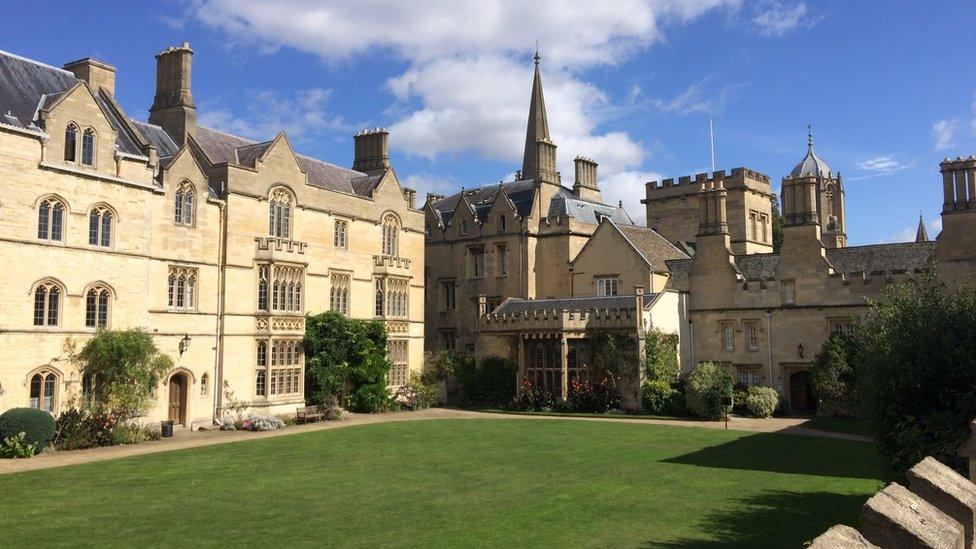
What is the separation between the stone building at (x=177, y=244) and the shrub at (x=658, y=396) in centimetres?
1260

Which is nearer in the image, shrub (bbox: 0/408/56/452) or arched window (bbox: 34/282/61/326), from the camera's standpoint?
shrub (bbox: 0/408/56/452)

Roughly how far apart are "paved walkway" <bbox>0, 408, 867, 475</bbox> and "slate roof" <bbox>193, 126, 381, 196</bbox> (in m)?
11.2

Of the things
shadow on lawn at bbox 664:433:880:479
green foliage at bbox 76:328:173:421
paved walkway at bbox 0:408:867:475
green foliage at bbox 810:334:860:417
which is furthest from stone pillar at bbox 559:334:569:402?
green foliage at bbox 76:328:173:421

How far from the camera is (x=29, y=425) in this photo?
22.3m

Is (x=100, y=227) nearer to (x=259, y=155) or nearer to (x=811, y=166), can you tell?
(x=259, y=155)

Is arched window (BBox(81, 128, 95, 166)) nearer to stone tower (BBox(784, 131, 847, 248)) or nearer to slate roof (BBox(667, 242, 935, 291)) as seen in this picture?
slate roof (BBox(667, 242, 935, 291))

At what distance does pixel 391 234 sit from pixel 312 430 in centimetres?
1419

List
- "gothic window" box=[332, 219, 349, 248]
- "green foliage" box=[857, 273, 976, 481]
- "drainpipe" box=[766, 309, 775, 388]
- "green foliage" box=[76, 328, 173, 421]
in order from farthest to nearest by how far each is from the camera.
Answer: "gothic window" box=[332, 219, 349, 248], "drainpipe" box=[766, 309, 775, 388], "green foliage" box=[76, 328, 173, 421], "green foliage" box=[857, 273, 976, 481]

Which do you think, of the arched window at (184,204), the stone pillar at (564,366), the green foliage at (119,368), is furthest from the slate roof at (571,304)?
the green foliage at (119,368)

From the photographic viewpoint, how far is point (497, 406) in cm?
3862

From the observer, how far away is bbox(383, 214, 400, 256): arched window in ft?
131

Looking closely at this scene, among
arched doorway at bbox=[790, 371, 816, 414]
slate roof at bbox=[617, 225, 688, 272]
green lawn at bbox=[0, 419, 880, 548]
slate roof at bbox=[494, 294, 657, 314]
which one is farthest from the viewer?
slate roof at bbox=[617, 225, 688, 272]

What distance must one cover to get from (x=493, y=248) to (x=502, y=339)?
296 inches

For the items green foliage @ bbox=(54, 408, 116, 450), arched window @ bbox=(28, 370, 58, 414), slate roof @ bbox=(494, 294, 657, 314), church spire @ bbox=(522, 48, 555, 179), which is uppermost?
church spire @ bbox=(522, 48, 555, 179)
